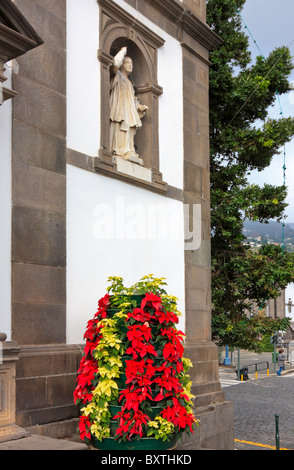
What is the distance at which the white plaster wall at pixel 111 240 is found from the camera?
27.1ft

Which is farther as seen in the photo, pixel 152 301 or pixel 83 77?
pixel 83 77

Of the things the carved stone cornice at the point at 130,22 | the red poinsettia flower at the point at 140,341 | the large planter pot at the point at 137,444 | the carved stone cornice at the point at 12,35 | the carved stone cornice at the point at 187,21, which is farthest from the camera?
the carved stone cornice at the point at 187,21

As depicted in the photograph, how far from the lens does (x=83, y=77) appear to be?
8.82 m

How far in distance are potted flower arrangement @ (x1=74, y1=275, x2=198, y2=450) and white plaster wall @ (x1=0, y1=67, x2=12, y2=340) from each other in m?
1.09

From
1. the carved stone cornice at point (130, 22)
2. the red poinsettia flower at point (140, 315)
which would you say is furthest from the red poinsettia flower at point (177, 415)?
the carved stone cornice at point (130, 22)

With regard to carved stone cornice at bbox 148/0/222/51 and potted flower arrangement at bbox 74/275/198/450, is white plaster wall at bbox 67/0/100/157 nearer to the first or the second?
carved stone cornice at bbox 148/0/222/51

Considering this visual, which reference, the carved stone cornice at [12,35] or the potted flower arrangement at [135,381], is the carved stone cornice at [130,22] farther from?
the potted flower arrangement at [135,381]

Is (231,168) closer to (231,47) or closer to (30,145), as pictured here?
(231,47)

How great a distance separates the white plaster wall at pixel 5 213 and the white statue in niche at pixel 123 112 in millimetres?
2745


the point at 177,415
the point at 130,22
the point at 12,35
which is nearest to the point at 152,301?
the point at 177,415

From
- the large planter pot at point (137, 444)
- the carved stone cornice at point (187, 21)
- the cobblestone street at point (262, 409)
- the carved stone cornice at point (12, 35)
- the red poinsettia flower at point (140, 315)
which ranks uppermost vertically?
the carved stone cornice at point (187, 21)

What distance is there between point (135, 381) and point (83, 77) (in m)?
4.61

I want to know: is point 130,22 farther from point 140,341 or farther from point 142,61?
point 140,341

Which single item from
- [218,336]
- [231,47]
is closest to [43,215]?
[218,336]
